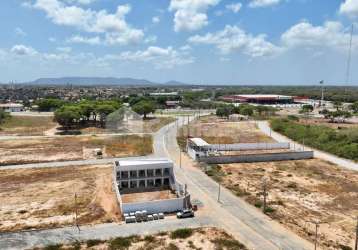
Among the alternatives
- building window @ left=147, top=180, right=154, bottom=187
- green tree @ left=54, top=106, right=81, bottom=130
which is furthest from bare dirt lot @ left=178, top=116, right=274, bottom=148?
building window @ left=147, top=180, right=154, bottom=187

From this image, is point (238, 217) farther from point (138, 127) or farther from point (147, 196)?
point (138, 127)

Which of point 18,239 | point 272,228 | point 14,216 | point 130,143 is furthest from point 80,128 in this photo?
point 272,228

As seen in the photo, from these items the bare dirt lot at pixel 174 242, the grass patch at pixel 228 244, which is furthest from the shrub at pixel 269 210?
the grass patch at pixel 228 244

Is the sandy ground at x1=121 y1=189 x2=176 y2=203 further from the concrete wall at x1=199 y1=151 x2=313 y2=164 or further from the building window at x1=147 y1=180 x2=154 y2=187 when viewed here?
the concrete wall at x1=199 y1=151 x2=313 y2=164

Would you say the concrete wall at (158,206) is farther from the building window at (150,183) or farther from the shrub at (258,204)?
the building window at (150,183)

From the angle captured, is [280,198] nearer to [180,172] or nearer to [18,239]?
[180,172]

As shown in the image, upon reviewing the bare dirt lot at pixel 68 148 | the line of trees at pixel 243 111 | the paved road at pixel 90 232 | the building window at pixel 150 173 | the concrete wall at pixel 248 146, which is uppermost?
the line of trees at pixel 243 111

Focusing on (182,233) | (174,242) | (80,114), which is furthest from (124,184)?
(80,114)
